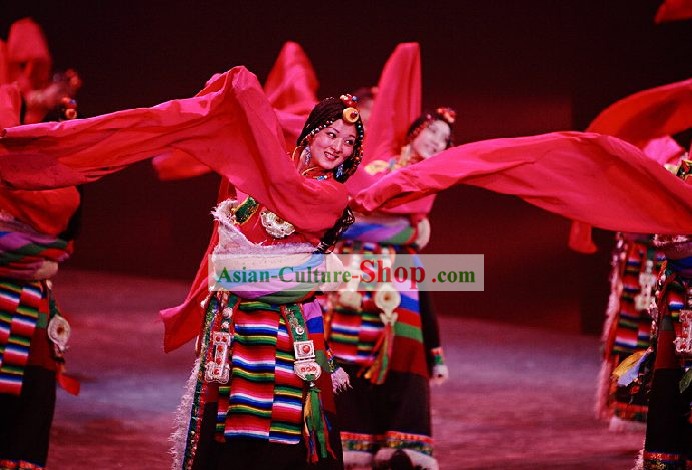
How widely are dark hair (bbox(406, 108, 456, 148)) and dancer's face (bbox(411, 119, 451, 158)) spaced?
0.01 metres

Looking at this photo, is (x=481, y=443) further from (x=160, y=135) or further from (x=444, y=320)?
(x=444, y=320)

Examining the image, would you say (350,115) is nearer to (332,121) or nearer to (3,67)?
(332,121)

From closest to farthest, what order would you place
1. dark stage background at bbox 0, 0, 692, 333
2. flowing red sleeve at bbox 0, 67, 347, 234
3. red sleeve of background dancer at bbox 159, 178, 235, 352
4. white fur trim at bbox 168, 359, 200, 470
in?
flowing red sleeve at bbox 0, 67, 347, 234
white fur trim at bbox 168, 359, 200, 470
red sleeve of background dancer at bbox 159, 178, 235, 352
dark stage background at bbox 0, 0, 692, 333

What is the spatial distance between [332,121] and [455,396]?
11.3ft

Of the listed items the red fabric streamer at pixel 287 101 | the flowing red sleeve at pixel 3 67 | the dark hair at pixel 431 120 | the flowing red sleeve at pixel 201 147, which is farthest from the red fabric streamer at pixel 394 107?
the flowing red sleeve at pixel 201 147

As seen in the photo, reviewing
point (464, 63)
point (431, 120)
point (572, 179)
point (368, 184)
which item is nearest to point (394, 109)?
point (431, 120)

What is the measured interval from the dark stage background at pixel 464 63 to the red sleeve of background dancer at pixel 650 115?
323 centimetres

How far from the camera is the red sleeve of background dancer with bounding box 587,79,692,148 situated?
3.96 meters

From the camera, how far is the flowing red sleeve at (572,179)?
320 centimetres

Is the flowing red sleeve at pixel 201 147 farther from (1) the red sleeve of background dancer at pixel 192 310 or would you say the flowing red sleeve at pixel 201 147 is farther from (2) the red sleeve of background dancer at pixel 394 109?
(2) the red sleeve of background dancer at pixel 394 109

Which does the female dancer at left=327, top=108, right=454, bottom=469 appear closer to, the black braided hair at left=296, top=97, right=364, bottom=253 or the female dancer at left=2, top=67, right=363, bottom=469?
the black braided hair at left=296, top=97, right=364, bottom=253

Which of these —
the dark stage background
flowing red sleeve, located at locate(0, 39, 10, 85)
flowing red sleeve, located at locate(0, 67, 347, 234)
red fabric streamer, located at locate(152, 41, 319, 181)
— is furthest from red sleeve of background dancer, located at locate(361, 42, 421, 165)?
the dark stage background

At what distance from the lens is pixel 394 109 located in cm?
480

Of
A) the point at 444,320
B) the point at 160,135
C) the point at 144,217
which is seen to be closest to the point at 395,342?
the point at 160,135
